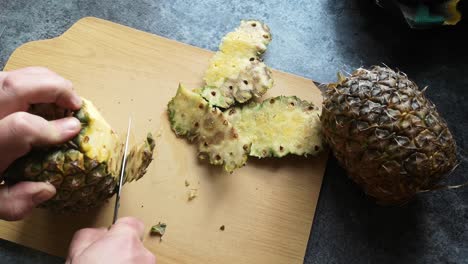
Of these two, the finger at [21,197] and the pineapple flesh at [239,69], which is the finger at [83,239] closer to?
the finger at [21,197]

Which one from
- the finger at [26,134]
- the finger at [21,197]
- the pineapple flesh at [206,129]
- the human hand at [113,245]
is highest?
the finger at [26,134]

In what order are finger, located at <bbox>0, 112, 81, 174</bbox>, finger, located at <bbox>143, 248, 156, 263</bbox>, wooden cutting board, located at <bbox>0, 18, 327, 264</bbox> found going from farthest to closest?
wooden cutting board, located at <bbox>0, 18, 327, 264</bbox> < finger, located at <bbox>143, 248, 156, 263</bbox> < finger, located at <bbox>0, 112, 81, 174</bbox>

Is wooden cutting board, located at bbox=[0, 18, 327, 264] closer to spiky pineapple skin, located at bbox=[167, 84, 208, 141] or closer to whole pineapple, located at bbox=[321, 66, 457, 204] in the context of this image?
spiky pineapple skin, located at bbox=[167, 84, 208, 141]

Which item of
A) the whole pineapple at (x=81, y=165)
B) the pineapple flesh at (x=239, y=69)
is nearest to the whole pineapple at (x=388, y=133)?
the pineapple flesh at (x=239, y=69)

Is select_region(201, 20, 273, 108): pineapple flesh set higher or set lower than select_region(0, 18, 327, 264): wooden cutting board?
higher

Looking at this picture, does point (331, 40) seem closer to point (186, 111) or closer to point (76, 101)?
point (186, 111)

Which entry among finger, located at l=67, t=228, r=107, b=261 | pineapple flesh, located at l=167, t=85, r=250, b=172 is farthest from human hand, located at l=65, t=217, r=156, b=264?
pineapple flesh, located at l=167, t=85, r=250, b=172

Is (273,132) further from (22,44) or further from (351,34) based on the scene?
(22,44)

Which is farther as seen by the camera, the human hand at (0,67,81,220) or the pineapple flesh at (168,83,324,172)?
the pineapple flesh at (168,83,324,172)

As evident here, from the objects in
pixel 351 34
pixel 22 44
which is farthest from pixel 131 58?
pixel 351 34
